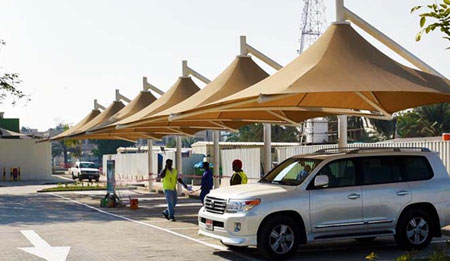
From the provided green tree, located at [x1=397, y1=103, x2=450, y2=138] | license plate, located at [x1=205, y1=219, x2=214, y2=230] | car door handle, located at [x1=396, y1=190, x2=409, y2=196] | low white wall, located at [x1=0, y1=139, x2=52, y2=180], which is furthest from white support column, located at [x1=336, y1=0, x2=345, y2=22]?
green tree, located at [x1=397, y1=103, x2=450, y2=138]

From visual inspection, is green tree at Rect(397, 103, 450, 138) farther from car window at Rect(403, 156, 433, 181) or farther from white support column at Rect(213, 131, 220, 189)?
car window at Rect(403, 156, 433, 181)

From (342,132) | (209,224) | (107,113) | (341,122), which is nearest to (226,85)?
(341,122)

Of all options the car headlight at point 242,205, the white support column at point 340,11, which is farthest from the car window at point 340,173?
the white support column at point 340,11

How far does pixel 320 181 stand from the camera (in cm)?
1468

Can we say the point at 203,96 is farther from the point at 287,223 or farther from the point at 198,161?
the point at 198,161

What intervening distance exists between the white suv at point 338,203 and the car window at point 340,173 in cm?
2

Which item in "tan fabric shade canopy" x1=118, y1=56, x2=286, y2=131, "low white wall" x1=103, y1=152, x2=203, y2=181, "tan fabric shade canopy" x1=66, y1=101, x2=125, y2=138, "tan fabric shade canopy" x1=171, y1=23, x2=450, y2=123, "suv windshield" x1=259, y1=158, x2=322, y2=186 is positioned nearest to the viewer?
"suv windshield" x1=259, y1=158, x2=322, y2=186

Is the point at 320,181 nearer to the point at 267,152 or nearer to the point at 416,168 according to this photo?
the point at 416,168

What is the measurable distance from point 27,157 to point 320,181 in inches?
2126

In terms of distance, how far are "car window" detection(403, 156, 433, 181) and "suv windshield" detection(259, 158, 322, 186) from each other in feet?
5.87

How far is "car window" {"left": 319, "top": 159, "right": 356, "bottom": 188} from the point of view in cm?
1502

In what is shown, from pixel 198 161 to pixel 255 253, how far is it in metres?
42.5

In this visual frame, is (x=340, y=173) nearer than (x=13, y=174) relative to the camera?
Yes

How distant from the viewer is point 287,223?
47.0 feet
